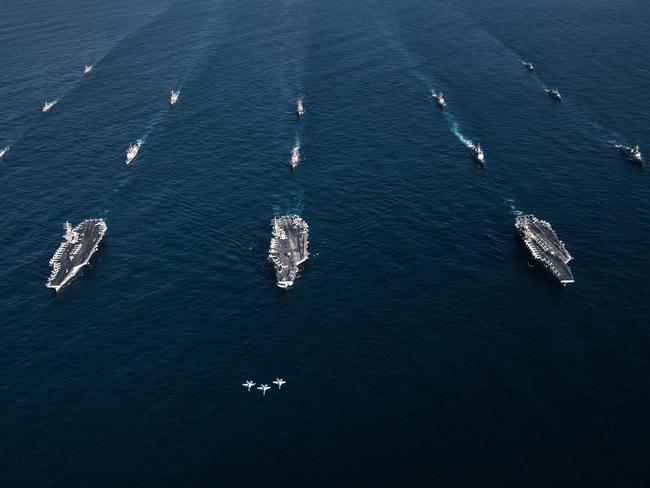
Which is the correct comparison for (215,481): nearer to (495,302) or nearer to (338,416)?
(338,416)

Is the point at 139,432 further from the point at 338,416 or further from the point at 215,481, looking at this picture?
the point at 338,416

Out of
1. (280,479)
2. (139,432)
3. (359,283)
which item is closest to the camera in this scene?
(280,479)

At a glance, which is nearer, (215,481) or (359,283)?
(215,481)

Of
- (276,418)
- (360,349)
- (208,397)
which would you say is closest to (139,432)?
(208,397)

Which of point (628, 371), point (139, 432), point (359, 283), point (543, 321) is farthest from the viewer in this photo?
point (359, 283)

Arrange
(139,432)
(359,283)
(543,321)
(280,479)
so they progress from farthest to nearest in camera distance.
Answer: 1. (359,283)
2. (543,321)
3. (139,432)
4. (280,479)

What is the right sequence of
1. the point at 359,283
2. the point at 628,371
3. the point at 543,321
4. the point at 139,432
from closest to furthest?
the point at 139,432 → the point at 628,371 → the point at 543,321 → the point at 359,283

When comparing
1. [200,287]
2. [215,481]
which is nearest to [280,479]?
[215,481]

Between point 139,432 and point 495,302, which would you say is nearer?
point 139,432
